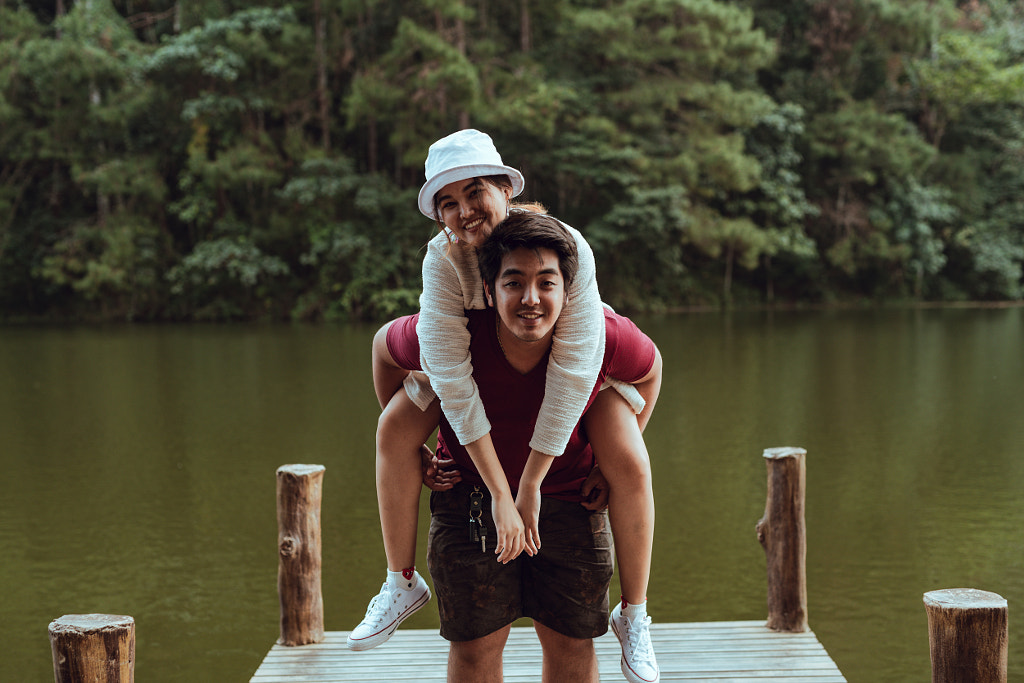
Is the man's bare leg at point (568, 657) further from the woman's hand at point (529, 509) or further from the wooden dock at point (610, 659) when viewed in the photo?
the wooden dock at point (610, 659)

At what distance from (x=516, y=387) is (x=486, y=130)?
17.3 meters

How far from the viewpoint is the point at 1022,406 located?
9297 millimetres

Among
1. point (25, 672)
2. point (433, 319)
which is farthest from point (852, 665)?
point (25, 672)

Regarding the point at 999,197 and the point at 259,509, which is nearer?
the point at 259,509

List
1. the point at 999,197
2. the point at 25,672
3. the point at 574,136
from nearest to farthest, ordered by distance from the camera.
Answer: the point at 25,672 → the point at 574,136 → the point at 999,197

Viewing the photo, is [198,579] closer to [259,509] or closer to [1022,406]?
[259,509]

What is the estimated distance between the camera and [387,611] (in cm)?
235

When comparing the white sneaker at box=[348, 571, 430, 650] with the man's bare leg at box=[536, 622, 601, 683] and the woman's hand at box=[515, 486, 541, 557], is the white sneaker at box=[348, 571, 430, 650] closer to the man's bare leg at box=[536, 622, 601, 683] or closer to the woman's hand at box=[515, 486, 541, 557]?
the man's bare leg at box=[536, 622, 601, 683]

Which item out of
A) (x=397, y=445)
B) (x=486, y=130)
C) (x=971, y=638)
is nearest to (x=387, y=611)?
(x=397, y=445)

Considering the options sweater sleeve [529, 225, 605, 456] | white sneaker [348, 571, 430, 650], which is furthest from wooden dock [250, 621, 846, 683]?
sweater sleeve [529, 225, 605, 456]

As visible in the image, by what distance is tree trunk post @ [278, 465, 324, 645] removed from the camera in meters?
3.32

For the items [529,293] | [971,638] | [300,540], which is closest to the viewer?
[529,293]

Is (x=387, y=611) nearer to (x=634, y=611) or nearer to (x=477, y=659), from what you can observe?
(x=477, y=659)

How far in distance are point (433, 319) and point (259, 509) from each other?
4.81 meters
